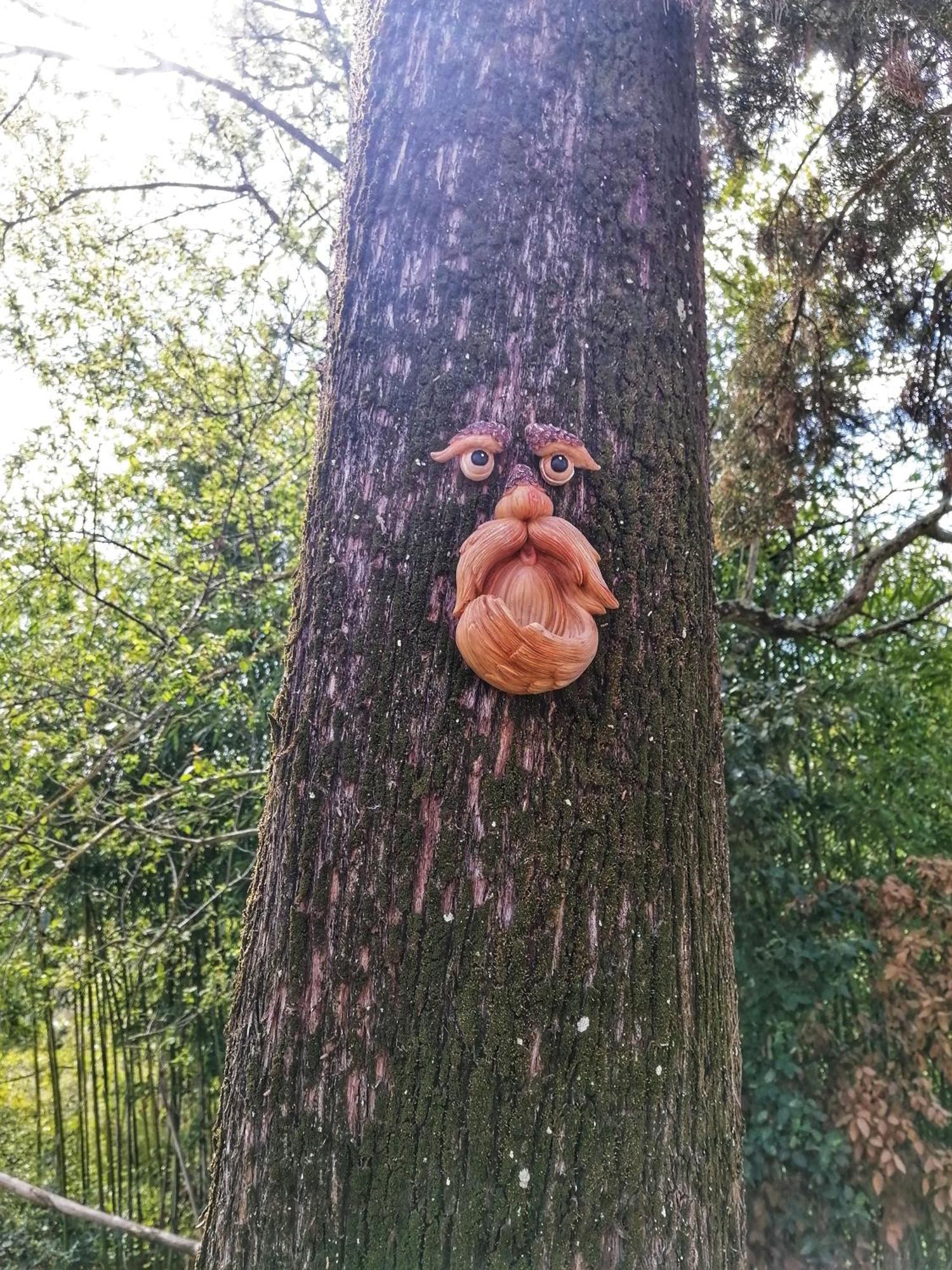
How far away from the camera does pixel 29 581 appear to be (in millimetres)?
3227

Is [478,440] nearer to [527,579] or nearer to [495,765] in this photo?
[527,579]

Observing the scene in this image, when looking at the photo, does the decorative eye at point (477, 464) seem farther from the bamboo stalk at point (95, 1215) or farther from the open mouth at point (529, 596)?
the bamboo stalk at point (95, 1215)

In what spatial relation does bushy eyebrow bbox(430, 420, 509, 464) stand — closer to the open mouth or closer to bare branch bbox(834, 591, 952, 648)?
the open mouth

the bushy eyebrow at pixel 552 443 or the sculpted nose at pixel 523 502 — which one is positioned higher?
the bushy eyebrow at pixel 552 443

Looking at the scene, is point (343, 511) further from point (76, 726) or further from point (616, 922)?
point (76, 726)

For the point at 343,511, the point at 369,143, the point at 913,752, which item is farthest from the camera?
the point at 913,752

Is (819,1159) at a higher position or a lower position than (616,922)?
lower

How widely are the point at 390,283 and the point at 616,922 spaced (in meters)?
0.91

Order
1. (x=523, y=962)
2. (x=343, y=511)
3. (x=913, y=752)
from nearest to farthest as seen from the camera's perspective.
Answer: (x=523, y=962) < (x=343, y=511) < (x=913, y=752)

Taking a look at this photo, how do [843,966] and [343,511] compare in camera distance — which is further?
[843,966]

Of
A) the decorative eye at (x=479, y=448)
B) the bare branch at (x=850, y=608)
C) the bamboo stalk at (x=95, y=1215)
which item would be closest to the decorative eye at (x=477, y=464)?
the decorative eye at (x=479, y=448)

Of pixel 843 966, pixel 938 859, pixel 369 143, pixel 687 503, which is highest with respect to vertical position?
pixel 369 143

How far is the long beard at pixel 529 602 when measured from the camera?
1038 mm

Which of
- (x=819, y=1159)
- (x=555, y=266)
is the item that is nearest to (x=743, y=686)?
(x=819, y=1159)
